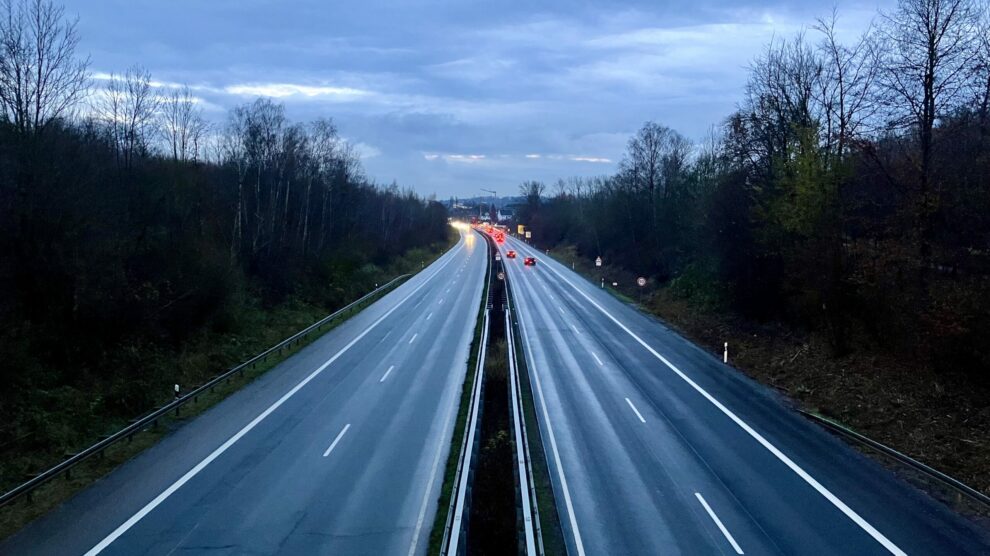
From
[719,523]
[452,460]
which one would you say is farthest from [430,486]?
[719,523]

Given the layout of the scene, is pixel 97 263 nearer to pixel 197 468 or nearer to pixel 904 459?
pixel 197 468

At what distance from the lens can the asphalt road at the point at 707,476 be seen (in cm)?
1218

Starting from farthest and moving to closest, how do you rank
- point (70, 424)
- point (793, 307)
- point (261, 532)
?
point (793, 307) → point (70, 424) → point (261, 532)

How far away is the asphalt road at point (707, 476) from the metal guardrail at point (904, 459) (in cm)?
53

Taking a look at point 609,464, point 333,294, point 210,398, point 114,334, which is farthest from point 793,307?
point 333,294

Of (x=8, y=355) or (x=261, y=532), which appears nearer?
(x=261, y=532)

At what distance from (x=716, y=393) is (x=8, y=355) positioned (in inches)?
796

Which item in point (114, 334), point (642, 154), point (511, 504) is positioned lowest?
point (511, 504)

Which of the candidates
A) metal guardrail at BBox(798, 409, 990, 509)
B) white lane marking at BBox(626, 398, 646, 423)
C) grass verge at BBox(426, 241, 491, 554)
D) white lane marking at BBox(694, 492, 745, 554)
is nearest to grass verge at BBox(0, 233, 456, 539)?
grass verge at BBox(426, 241, 491, 554)

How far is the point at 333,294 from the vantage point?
155ft

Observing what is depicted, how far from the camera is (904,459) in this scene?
16.0 meters

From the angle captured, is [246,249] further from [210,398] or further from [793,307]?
[793,307]

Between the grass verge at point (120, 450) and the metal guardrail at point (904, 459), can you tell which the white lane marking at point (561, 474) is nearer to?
the metal guardrail at point (904, 459)

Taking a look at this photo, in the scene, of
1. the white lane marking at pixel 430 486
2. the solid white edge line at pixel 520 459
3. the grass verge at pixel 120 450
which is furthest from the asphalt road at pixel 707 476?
the grass verge at pixel 120 450
